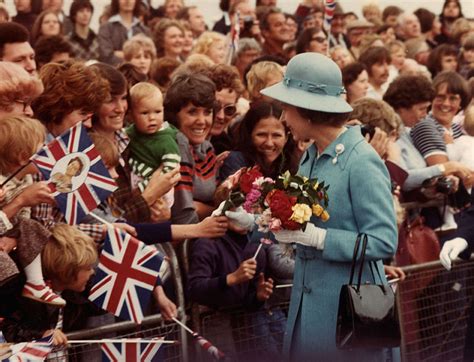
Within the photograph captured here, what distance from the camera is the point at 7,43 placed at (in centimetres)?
740

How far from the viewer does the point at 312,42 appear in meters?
12.0

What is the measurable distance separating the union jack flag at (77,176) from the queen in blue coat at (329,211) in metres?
0.91

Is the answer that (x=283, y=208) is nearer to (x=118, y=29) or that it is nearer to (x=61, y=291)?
(x=61, y=291)

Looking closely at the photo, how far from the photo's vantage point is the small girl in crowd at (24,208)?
5.71 metres

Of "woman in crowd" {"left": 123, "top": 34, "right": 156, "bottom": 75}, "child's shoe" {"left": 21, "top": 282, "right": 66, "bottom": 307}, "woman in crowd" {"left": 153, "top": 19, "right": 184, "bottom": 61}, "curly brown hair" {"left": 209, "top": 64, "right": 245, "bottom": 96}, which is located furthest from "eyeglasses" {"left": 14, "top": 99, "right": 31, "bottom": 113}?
"woman in crowd" {"left": 153, "top": 19, "right": 184, "bottom": 61}

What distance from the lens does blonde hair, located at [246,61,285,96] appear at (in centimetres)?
903

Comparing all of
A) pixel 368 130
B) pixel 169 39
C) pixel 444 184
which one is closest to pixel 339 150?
pixel 368 130

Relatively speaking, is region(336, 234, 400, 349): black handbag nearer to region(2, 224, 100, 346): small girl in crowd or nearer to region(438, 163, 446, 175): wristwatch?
region(2, 224, 100, 346): small girl in crowd

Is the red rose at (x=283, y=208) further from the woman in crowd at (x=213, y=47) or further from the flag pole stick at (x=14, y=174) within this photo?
the woman in crowd at (x=213, y=47)

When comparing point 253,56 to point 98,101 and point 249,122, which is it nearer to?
point 249,122

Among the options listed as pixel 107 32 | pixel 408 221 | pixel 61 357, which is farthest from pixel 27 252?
pixel 107 32

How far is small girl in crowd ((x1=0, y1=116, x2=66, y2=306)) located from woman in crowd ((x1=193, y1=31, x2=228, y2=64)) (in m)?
5.33

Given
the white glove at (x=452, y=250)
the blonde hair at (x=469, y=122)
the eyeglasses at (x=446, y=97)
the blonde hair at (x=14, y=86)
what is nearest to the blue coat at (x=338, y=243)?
the white glove at (x=452, y=250)

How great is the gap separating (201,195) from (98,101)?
3.39 feet
